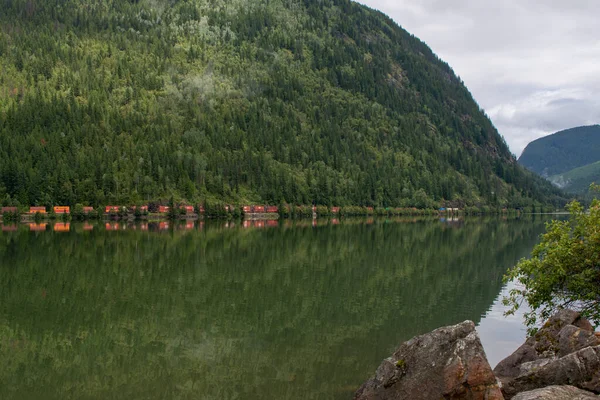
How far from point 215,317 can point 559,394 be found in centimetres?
2577

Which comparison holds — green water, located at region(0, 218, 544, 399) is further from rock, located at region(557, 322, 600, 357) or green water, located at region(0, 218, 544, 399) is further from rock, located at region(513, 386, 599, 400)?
rock, located at region(513, 386, 599, 400)

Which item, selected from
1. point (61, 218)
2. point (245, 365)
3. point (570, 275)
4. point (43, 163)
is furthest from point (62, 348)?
point (43, 163)

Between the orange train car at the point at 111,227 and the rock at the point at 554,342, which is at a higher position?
the rock at the point at 554,342

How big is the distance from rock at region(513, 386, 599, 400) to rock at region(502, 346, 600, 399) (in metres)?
1.26

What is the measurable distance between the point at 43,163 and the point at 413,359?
7729 inches

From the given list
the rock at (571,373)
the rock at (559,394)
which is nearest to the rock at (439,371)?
the rock at (559,394)

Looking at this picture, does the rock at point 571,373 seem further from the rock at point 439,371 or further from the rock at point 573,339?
the rock at point 573,339

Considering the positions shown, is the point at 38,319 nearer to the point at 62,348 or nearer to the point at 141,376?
the point at 62,348

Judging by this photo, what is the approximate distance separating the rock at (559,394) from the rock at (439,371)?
6.01 feet

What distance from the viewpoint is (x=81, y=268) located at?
200 ft

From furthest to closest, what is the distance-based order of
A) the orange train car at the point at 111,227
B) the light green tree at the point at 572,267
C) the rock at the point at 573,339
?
the orange train car at the point at 111,227, the light green tree at the point at 572,267, the rock at the point at 573,339

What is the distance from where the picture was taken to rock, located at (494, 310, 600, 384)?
832 inches

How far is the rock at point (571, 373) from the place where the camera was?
17391mm

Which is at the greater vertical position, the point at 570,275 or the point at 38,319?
the point at 570,275
